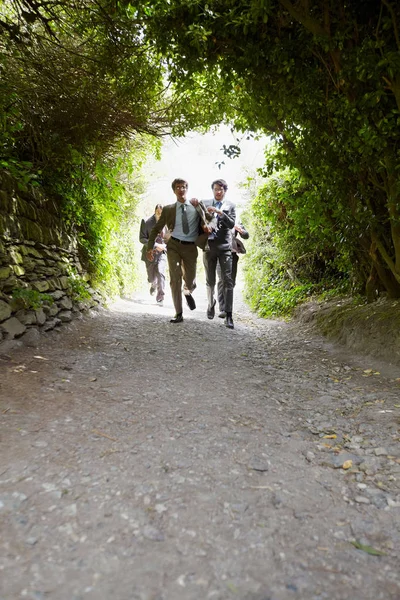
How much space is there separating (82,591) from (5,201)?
14.1 ft

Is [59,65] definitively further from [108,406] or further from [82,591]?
[82,591]

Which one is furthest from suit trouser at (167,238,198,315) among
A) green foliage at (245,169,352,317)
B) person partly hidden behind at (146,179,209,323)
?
green foliage at (245,169,352,317)

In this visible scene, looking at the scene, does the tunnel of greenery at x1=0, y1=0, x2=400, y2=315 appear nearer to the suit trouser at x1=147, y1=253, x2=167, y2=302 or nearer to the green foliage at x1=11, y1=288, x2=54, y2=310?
the green foliage at x1=11, y1=288, x2=54, y2=310

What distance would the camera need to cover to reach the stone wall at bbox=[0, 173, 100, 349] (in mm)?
3998

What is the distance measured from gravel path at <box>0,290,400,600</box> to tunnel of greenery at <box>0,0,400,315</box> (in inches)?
86.7

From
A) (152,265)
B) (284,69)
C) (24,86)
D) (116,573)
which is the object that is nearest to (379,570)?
(116,573)

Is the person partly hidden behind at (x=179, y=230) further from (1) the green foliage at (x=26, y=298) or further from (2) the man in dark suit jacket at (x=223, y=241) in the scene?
(1) the green foliage at (x=26, y=298)

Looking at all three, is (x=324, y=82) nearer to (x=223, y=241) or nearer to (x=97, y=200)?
(x=223, y=241)

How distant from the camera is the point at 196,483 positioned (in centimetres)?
180

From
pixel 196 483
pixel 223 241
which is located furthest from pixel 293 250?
pixel 196 483

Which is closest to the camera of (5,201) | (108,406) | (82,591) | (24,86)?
(82,591)

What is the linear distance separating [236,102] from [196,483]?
17.7 feet

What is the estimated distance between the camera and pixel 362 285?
5.30 meters

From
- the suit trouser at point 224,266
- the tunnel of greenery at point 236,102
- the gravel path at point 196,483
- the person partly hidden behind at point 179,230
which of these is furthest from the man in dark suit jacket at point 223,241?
the gravel path at point 196,483
